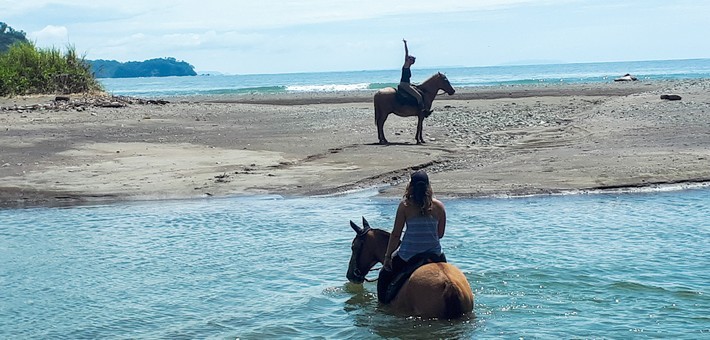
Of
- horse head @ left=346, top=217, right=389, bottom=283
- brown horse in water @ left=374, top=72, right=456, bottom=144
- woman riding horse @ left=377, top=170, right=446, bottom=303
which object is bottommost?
horse head @ left=346, top=217, right=389, bottom=283

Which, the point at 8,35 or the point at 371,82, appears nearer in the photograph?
the point at 8,35

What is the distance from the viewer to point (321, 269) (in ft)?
36.5

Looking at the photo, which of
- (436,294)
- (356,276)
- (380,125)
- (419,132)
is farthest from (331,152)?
(436,294)

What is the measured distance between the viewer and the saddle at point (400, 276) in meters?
8.62

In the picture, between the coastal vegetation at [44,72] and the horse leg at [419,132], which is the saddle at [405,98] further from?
the coastal vegetation at [44,72]

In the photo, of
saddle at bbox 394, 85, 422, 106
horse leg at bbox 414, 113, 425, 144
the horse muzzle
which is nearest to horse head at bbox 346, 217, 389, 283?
the horse muzzle

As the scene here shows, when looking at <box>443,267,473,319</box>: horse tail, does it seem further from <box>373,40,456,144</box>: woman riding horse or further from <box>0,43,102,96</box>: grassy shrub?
<box>0,43,102,96</box>: grassy shrub

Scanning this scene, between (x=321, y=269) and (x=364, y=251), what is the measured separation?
1.80m

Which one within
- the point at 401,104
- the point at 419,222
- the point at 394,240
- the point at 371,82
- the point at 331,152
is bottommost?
the point at 331,152

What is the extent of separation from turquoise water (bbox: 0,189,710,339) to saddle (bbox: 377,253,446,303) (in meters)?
0.19

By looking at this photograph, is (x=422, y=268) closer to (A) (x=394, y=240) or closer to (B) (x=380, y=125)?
(A) (x=394, y=240)

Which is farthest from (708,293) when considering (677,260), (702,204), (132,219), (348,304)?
(132,219)

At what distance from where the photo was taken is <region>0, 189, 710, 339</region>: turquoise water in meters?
8.87

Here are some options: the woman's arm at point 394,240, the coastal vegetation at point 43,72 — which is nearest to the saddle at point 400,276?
the woman's arm at point 394,240
